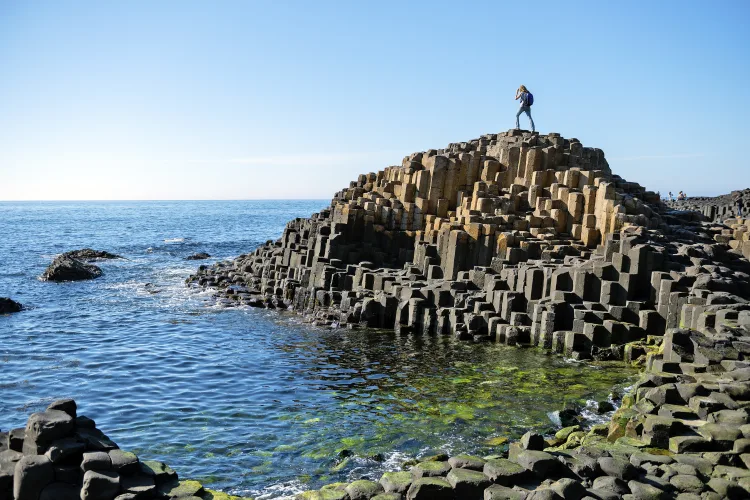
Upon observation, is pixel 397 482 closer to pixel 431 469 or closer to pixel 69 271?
pixel 431 469

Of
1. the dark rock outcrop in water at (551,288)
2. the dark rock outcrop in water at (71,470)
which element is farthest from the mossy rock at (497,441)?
the dark rock outcrop in water at (71,470)

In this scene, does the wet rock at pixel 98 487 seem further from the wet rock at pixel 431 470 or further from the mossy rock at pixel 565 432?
the mossy rock at pixel 565 432

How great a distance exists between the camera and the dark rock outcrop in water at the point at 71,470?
26.6 feet

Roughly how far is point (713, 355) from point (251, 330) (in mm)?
13780

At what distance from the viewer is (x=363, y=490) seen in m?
8.38

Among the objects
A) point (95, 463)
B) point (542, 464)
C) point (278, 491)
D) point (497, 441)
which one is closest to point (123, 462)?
point (95, 463)

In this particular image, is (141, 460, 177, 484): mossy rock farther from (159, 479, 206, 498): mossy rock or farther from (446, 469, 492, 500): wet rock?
(446, 469, 492, 500): wet rock

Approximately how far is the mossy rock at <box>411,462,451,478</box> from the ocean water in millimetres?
1622

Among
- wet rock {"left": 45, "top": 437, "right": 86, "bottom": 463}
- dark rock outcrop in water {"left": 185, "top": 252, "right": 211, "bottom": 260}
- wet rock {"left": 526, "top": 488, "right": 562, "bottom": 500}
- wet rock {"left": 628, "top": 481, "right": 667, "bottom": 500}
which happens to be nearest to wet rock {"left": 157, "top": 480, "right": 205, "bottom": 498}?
wet rock {"left": 45, "top": 437, "right": 86, "bottom": 463}

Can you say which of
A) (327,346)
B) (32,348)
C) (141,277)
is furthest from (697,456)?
(141,277)

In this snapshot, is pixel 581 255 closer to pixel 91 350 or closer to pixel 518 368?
pixel 518 368

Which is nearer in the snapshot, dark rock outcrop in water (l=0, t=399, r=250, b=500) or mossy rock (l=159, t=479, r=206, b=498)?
dark rock outcrop in water (l=0, t=399, r=250, b=500)

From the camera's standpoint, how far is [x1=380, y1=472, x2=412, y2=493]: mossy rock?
8.37 meters

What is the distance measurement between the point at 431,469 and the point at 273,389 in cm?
718
